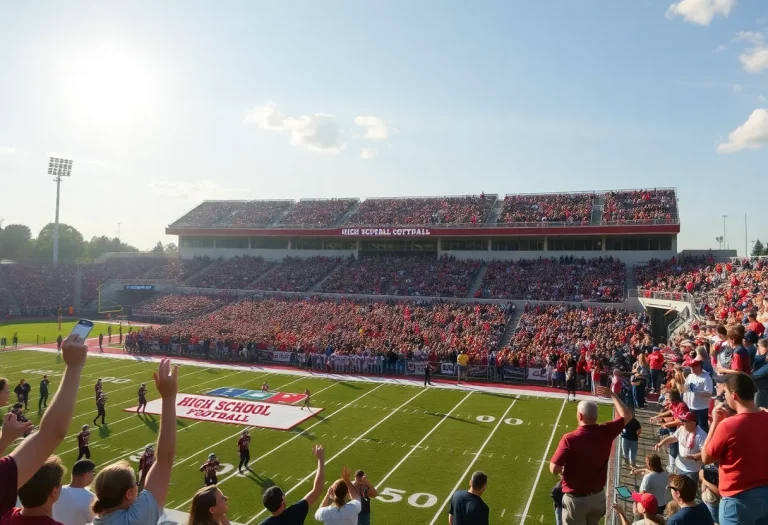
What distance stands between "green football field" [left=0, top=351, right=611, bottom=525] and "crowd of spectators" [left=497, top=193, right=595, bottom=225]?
2356 cm

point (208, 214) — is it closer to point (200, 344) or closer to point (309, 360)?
point (200, 344)

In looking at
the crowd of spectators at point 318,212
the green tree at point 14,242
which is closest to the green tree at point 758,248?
the crowd of spectators at point 318,212

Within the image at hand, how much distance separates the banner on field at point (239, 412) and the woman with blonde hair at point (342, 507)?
44.0ft

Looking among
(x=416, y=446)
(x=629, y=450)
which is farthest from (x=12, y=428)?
(x=416, y=446)

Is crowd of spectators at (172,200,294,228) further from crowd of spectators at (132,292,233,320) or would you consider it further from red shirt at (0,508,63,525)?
red shirt at (0,508,63,525)

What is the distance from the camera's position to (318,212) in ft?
183

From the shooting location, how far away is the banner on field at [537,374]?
26406 millimetres

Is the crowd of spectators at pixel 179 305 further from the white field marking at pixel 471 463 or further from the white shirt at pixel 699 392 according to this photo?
the white shirt at pixel 699 392

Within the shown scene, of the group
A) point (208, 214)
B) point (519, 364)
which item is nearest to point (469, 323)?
point (519, 364)

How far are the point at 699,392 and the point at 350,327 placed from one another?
90.8 feet

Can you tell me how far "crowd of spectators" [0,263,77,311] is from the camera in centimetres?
5616

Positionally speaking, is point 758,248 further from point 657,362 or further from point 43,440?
point 43,440

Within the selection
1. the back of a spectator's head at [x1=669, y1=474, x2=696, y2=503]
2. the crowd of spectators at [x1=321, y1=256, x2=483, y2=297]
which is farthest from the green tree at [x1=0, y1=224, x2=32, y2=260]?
the back of a spectator's head at [x1=669, y1=474, x2=696, y2=503]

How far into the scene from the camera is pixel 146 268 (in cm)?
6047
